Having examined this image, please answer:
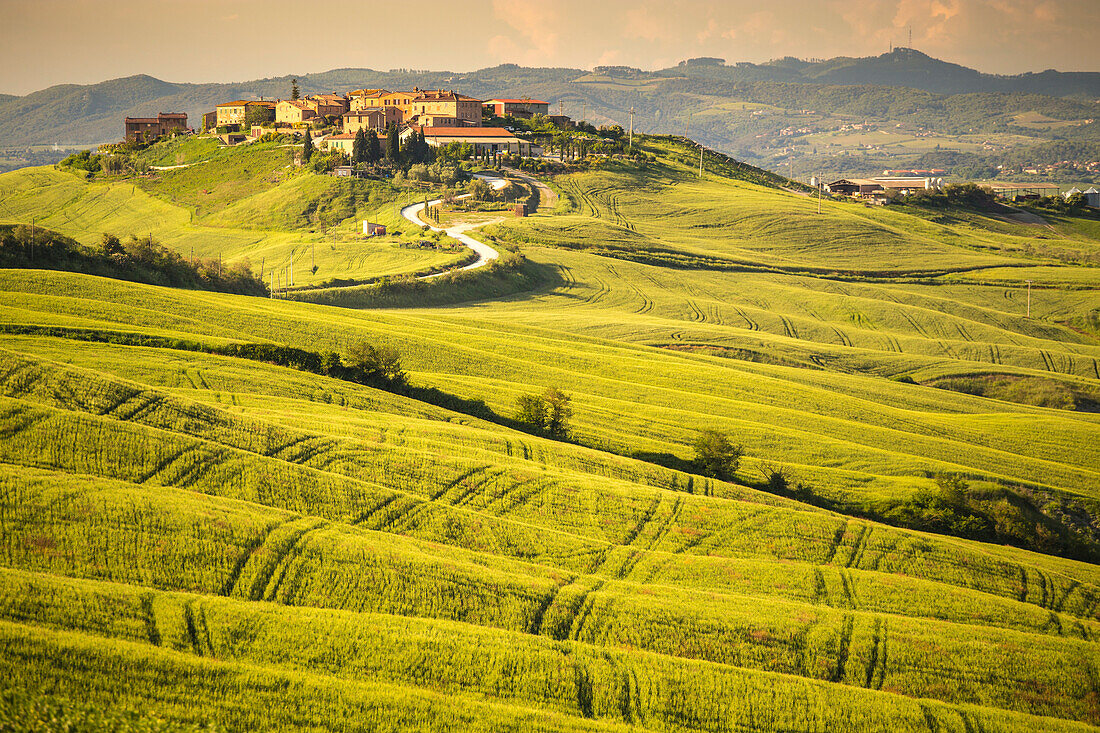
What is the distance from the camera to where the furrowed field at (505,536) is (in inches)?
833

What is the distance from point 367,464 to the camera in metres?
34.6

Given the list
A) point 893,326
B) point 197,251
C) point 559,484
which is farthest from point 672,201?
point 559,484

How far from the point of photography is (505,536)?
1249 inches

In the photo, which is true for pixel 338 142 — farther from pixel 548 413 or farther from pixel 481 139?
pixel 548 413

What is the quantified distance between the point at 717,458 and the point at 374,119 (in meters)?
145

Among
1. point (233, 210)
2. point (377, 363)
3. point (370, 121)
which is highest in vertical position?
point (370, 121)

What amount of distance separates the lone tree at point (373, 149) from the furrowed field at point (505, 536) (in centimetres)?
9134

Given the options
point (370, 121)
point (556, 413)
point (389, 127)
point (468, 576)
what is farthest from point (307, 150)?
point (468, 576)

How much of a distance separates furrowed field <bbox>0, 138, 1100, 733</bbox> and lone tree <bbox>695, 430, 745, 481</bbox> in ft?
3.51

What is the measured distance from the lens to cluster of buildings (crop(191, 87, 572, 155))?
560 feet

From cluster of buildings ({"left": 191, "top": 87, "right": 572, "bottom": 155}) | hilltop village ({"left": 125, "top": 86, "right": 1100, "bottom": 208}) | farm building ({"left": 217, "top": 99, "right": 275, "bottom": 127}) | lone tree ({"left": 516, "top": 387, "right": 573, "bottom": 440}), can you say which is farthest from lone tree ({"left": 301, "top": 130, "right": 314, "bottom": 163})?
lone tree ({"left": 516, "top": 387, "right": 573, "bottom": 440})

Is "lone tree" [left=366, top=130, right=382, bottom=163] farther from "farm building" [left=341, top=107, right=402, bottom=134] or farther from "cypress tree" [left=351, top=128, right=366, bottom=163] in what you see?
"farm building" [left=341, top=107, right=402, bottom=134]

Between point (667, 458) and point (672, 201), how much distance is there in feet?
420

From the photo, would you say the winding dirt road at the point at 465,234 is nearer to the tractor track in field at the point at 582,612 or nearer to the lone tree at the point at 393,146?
the lone tree at the point at 393,146
